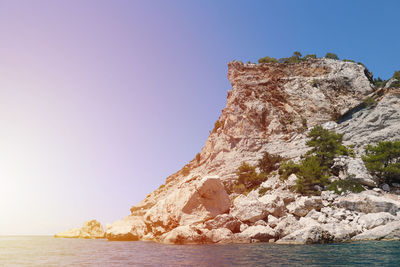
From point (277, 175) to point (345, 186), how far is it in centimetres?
1497

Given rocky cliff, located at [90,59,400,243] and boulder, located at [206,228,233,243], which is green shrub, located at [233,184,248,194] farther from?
boulder, located at [206,228,233,243]

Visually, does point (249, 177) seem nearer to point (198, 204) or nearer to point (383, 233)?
point (198, 204)

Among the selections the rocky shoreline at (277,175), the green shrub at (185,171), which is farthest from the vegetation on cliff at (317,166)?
the green shrub at (185,171)

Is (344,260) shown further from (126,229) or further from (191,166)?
(191,166)

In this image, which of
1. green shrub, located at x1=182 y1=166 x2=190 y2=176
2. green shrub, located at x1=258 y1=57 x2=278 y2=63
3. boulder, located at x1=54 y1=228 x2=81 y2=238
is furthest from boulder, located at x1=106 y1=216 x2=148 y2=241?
green shrub, located at x1=258 y1=57 x2=278 y2=63

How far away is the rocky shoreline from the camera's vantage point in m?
24.1

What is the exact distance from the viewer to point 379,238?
19.4 metres

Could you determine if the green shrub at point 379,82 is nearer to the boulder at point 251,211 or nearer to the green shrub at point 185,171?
the green shrub at point 185,171

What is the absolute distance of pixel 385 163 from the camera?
3700cm

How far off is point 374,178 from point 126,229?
113ft

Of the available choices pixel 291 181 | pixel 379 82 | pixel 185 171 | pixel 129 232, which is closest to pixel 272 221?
pixel 291 181

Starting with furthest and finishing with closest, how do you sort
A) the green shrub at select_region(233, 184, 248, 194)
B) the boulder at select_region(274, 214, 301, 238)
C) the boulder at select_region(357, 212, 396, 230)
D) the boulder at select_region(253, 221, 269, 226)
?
the green shrub at select_region(233, 184, 248, 194), the boulder at select_region(253, 221, 269, 226), the boulder at select_region(274, 214, 301, 238), the boulder at select_region(357, 212, 396, 230)

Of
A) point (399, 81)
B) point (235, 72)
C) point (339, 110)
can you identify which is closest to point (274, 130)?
point (339, 110)

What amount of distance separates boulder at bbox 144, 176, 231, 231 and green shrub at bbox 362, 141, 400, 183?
829 inches
